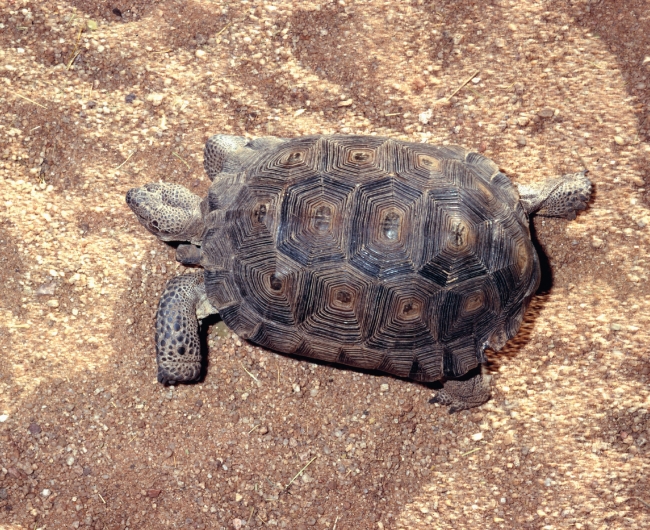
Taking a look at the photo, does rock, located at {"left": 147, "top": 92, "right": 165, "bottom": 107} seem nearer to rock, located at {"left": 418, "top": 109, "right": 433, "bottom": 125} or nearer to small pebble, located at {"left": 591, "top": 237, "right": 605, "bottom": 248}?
rock, located at {"left": 418, "top": 109, "right": 433, "bottom": 125}

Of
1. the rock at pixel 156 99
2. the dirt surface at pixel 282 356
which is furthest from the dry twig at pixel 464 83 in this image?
the rock at pixel 156 99

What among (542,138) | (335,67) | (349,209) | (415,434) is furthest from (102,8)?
(415,434)

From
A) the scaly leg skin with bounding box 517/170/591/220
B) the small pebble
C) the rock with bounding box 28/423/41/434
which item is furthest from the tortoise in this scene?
the rock with bounding box 28/423/41/434

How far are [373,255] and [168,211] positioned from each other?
1.35 m

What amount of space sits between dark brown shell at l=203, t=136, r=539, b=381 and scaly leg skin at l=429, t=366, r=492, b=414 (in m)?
0.28

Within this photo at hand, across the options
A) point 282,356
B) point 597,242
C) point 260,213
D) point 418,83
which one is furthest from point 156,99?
point 597,242

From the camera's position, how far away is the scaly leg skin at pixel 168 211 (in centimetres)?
347

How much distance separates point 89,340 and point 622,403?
3163 mm

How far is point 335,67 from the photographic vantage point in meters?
4.01

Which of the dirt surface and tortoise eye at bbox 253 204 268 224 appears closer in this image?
tortoise eye at bbox 253 204 268 224

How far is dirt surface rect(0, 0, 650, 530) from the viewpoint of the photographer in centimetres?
341

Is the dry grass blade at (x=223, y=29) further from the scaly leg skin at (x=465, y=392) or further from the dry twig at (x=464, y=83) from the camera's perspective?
the scaly leg skin at (x=465, y=392)

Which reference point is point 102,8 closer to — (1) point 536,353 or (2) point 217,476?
A: (2) point 217,476

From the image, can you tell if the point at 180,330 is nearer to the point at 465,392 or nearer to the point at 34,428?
the point at 34,428
